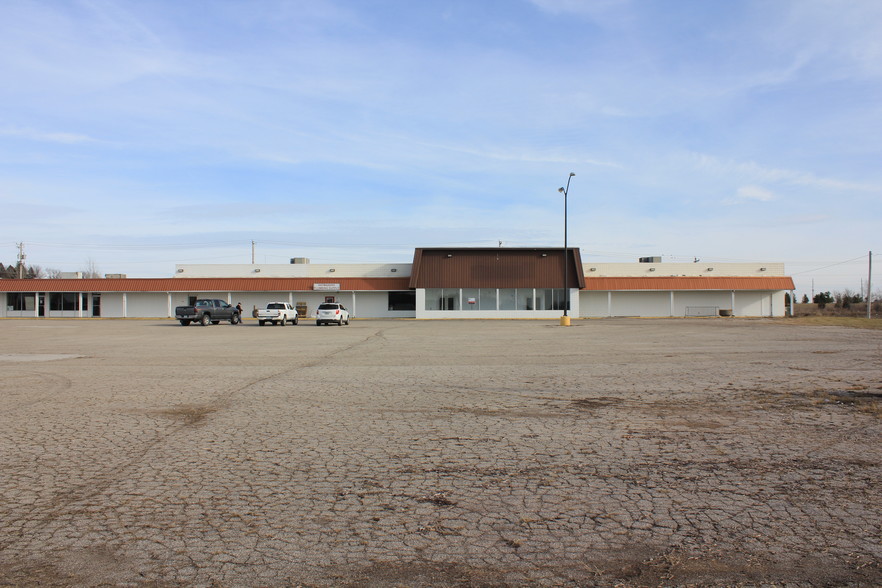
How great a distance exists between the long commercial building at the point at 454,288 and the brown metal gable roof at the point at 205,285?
100 millimetres

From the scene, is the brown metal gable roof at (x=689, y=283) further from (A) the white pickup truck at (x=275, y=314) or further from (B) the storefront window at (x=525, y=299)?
(A) the white pickup truck at (x=275, y=314)

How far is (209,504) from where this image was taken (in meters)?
4.85

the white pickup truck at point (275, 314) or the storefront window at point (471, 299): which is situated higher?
the storefront window at point (471, 299)

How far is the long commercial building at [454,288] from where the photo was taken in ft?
188

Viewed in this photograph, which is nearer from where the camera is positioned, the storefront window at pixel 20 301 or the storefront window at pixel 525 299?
the storefront window at pixel 525 299

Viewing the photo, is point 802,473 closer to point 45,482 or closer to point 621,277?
point 45,482

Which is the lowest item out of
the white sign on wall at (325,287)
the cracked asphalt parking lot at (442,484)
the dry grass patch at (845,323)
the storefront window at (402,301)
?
the cracked asphalt parking lot at (442,484)

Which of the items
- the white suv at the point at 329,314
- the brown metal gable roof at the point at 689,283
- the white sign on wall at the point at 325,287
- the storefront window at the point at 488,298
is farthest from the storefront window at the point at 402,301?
the brown metal gable roof at the point at 689,283

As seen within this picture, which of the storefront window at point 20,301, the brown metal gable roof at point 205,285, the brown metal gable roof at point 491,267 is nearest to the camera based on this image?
the brown metal gable roof at point 491,267

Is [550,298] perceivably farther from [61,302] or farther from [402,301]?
[61,302]

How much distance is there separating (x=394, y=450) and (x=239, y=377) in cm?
739

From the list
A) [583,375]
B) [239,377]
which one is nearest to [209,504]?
[239,377]

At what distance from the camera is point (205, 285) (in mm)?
60312

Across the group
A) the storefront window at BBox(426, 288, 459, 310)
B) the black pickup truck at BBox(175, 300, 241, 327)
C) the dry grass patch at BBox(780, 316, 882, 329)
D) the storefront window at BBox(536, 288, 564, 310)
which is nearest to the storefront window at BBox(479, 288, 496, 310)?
the storefront window at BBox(426, 288, 459, 310)
